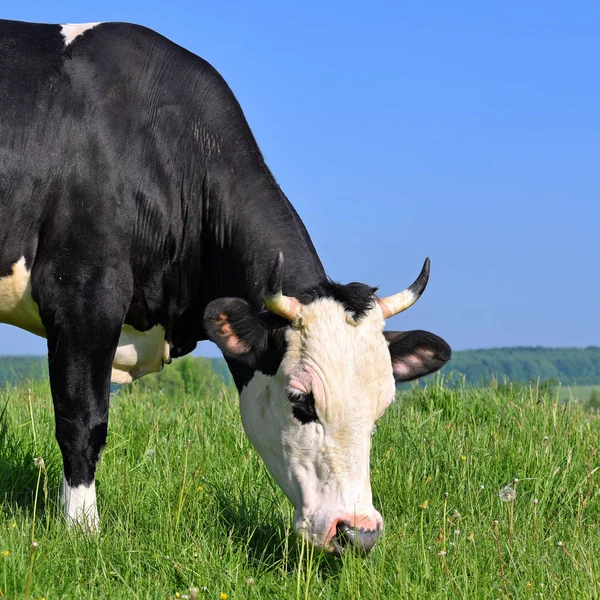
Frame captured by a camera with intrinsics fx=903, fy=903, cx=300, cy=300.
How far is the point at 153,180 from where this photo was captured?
226 inches

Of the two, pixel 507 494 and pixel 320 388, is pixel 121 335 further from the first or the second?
pixel 507 494

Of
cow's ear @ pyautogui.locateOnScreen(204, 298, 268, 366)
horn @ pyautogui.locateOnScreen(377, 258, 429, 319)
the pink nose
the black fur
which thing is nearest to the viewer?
the pink nose

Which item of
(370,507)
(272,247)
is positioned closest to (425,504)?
(370,507)

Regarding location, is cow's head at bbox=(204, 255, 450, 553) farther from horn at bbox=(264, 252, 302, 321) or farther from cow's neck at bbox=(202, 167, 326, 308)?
cow's neck at bbox=(202, 167, 326, 308)

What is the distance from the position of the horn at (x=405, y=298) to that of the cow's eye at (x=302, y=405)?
0.73 meters

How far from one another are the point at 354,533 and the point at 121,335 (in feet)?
7.67

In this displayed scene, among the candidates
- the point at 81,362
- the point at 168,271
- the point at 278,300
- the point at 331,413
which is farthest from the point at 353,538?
the point at 168,271

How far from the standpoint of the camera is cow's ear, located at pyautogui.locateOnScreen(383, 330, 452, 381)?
556 cm

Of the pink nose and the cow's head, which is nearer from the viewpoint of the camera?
the pink nose

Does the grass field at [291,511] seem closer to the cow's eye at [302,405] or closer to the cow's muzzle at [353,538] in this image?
the cow's muzzle at [353,538]

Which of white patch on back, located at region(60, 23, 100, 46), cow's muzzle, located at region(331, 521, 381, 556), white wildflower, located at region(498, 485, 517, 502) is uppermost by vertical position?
Answer: white patch on back, located at region(60, 23, 100, 46)

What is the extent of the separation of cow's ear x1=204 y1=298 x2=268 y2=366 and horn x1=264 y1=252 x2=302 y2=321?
15cm

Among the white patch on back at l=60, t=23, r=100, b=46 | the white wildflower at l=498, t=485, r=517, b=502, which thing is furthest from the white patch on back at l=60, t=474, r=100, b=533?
the white patch on back at l=60, t=23, r=100, b=46

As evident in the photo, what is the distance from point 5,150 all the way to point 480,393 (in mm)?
5146
